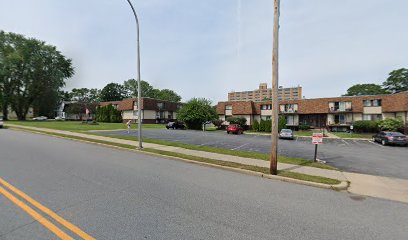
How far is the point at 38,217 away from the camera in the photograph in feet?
12.5

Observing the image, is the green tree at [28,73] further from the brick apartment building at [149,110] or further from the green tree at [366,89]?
the green tree at [366,89]

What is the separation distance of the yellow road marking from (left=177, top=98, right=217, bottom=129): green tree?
3429cm

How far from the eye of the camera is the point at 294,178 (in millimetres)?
6957

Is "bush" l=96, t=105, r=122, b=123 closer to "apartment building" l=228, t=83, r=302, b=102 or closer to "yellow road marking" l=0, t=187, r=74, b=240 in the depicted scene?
"yellow road marking" l=0, t=187, r=74, b=240

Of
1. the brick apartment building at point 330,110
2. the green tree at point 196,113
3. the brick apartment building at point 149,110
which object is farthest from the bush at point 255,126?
the brick apartment building at point 149,110

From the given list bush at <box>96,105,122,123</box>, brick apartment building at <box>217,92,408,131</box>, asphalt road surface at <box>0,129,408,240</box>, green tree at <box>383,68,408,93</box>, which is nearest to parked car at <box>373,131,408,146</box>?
brick apartment building at <box>217,92,408,131</box>

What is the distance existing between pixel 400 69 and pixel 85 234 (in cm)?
8801

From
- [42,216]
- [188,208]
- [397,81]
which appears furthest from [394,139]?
[397,81]

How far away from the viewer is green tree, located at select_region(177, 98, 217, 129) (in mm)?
39031

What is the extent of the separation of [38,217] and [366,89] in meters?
94.2

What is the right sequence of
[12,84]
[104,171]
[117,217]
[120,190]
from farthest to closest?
[12,84], [104,171], [120,190], [117,217]

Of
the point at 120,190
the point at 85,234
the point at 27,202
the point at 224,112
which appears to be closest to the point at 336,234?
the point at 85,234

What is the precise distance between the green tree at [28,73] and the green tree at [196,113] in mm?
40145

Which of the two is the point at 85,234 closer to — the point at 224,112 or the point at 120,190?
the point at 120,190
